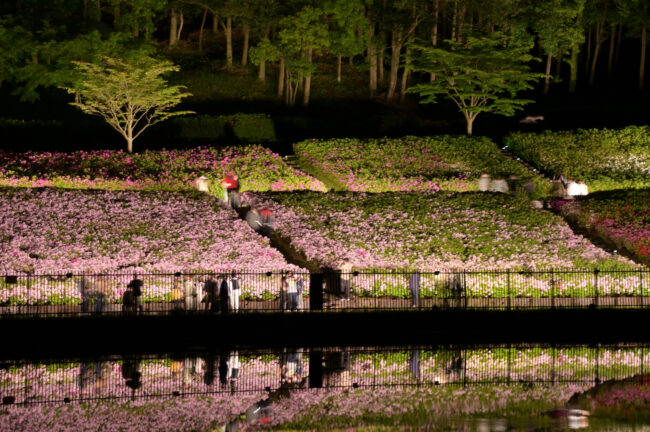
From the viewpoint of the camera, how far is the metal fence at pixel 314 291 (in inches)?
1025

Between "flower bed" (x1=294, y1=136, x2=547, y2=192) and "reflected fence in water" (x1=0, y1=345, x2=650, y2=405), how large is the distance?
736 inches

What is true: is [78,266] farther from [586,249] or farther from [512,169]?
[512,169]

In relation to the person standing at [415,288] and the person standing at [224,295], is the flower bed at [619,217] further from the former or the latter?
the person standing at [224,295]

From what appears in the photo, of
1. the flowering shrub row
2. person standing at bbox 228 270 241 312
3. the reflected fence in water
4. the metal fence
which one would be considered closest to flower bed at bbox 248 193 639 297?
the metal fence

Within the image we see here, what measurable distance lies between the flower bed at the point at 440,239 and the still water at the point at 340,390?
4.49m

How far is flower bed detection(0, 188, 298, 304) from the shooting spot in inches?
1142

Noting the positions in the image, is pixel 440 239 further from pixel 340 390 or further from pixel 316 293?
pixel 340 390

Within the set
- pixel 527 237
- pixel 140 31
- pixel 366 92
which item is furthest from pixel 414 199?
pixel 140 31

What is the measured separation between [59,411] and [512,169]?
31.1m

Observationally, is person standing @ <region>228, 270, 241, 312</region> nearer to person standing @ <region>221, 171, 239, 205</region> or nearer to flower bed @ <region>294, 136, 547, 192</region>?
person standing @ <region>221, 171, 239, 205</region>

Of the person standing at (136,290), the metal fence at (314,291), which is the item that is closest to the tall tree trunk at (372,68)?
the metal fence at (314,291)

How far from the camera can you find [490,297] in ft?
92.0

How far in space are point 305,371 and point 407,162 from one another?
84.4ft

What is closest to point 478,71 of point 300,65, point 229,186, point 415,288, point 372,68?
point 300,65
